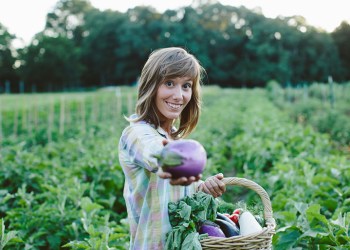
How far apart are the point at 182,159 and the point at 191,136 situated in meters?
7.91

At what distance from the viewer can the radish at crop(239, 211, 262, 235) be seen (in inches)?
85.1

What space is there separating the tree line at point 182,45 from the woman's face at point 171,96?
58558 mm

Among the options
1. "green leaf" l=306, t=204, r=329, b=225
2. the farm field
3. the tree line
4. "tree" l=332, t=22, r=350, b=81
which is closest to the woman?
the farm field

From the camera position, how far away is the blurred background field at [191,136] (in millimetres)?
4000

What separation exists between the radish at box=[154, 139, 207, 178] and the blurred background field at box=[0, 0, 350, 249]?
1304mm

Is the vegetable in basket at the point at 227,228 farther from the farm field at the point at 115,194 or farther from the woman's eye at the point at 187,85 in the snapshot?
the woman's eye at the point at 187,85

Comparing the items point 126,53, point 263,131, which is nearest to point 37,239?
point 263,131

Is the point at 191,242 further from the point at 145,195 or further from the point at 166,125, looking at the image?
the point at 166,125

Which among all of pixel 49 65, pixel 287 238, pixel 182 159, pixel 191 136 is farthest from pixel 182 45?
pixel 182 159

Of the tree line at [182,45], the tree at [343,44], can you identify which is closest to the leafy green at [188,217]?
the tree line at [182,45]

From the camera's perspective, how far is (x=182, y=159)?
159 cm

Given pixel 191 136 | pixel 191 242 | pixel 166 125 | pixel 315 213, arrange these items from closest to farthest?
pixel 191 242
pixel 166 125
pixel 315 213
pixel 191 136

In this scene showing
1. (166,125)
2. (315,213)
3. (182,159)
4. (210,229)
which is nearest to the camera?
(182,159)

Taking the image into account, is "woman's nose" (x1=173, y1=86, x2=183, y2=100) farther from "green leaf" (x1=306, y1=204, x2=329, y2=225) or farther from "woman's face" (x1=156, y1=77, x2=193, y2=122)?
"green leaf" (x1=306, y1=204, x2=329, y2=225)
